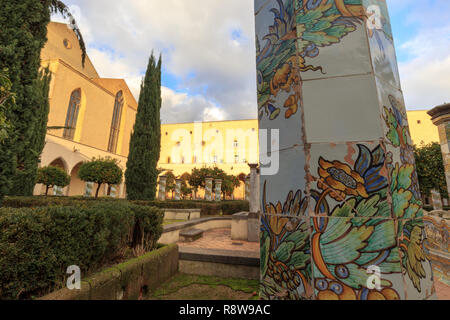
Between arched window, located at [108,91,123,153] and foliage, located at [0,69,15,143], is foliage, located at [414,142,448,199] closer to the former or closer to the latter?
foliage, located at [0,69,15,143]

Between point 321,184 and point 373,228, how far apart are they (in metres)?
0.46

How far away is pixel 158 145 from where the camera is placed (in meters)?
15.4

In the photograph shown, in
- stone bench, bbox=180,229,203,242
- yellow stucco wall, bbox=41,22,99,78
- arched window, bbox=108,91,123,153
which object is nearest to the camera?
stone bench, bbox=180,229,203,242

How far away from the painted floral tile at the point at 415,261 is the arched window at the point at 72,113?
2646 centimetres

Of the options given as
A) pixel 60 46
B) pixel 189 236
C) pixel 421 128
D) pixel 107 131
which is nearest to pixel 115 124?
pixel 107 131

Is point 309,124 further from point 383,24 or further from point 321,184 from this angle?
point 383,24

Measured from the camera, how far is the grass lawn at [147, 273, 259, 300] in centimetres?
283

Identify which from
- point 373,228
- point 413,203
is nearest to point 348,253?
point 373,228

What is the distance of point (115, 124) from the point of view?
2792cm

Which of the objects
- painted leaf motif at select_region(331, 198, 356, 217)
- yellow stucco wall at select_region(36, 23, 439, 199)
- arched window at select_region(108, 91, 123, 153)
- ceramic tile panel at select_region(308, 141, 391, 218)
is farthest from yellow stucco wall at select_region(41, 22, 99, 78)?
painted leaf motif at select_region(331, 198, 356, 217)

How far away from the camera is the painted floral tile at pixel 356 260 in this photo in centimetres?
143

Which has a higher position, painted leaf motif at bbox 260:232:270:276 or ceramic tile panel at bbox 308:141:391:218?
ceramic tile panel at bbox 308:141:391:218

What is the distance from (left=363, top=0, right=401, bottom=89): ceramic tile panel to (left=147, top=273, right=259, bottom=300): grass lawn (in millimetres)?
2952

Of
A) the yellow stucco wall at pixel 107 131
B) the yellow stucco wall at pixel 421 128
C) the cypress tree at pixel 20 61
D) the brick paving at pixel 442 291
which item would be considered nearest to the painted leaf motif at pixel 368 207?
the brick paving at pixel 442 291
